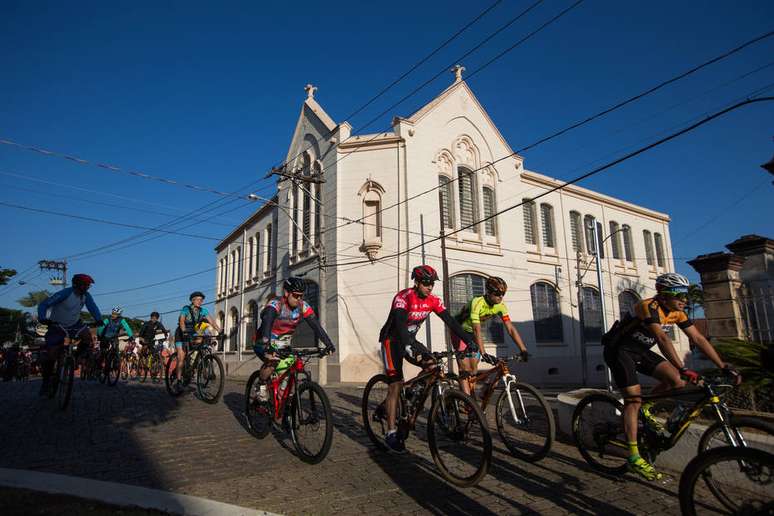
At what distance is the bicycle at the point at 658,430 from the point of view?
11.4ft

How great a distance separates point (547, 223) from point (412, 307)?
25584 mm

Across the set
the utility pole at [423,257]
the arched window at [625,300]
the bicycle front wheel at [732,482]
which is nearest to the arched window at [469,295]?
the utility pole at [423,257]

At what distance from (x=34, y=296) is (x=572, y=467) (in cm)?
7425

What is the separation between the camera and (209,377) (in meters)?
8.40

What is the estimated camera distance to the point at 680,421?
4.02 metres

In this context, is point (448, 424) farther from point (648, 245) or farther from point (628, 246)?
point (648, 245)

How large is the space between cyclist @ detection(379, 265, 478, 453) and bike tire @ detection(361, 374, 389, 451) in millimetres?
201

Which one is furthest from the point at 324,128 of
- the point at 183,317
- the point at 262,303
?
the point at 183,317

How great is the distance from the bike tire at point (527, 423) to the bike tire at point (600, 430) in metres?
0.31

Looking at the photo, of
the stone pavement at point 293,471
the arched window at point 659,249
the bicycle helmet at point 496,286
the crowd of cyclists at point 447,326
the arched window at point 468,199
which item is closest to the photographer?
the stone pavement at point 293,471

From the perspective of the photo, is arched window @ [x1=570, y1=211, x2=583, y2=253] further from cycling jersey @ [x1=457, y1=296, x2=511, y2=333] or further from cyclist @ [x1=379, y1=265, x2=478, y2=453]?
cyclist @ [x1=379, y1=265, x2=478, y2=453]

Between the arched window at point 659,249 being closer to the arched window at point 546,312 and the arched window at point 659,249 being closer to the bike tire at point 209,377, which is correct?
the arched window at point 546,312

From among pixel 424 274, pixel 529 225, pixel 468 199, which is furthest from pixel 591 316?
pixel 424 274

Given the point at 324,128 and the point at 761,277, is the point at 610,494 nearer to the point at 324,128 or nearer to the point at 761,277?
the point at 761,277
